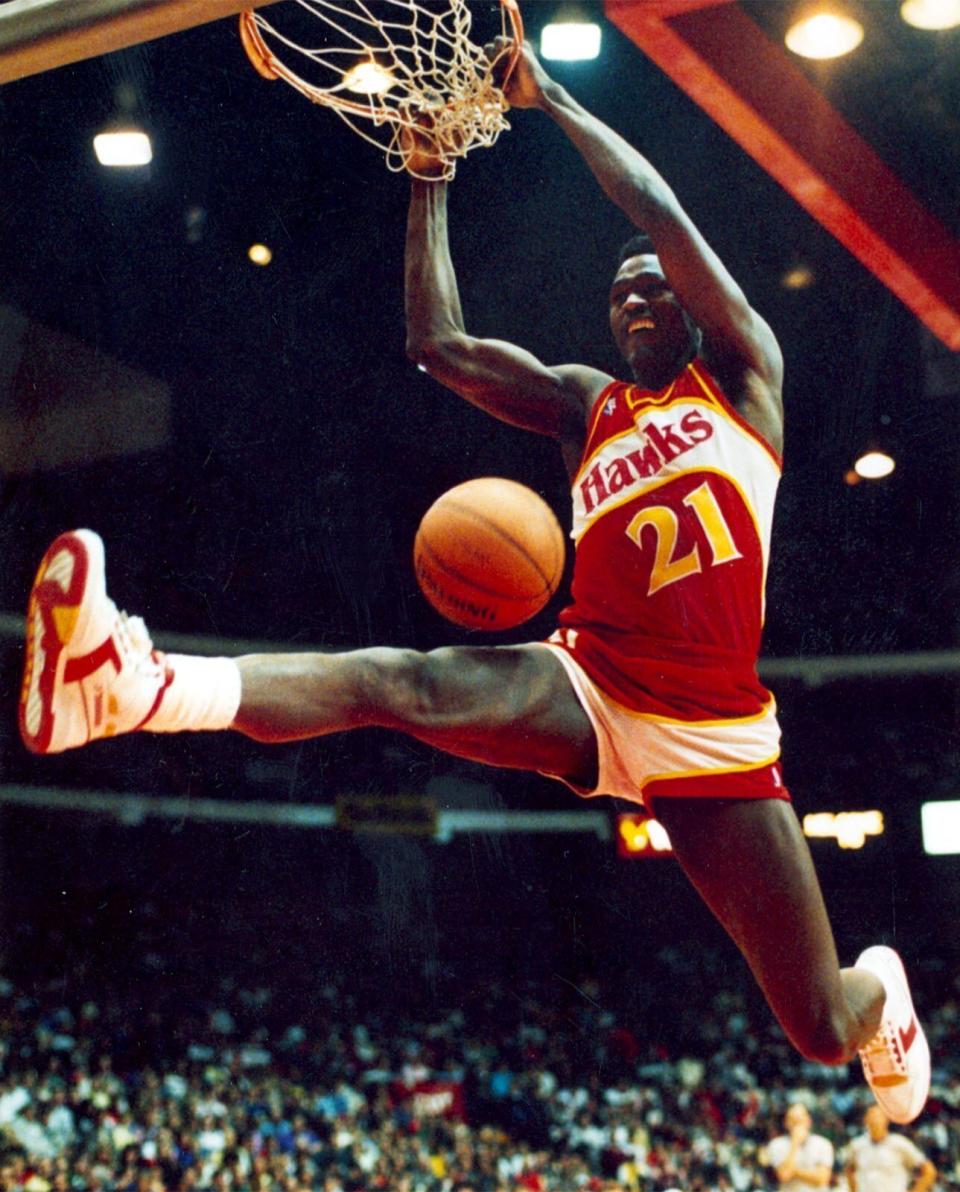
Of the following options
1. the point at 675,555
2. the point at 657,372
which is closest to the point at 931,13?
the point at 657,372

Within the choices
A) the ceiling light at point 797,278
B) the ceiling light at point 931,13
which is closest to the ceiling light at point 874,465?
the ceiling light at point 797,278

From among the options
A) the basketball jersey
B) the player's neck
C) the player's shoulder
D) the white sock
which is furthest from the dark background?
the white sock

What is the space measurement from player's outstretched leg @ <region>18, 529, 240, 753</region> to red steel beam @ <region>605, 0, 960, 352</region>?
3.79 metres

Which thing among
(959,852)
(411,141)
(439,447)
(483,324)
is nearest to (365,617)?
(439,447)

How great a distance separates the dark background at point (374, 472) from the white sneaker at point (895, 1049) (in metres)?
3.54

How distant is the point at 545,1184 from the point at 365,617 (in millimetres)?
3710

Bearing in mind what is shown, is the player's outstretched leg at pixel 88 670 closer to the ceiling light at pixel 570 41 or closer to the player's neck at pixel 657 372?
the player's neck at pixel 657 372

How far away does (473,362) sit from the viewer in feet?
11.4

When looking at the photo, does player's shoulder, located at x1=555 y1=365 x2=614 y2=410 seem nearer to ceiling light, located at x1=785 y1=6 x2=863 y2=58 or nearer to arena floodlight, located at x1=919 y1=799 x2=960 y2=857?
ceiling light, located at x1=785 y1=6 x2=863 y2=58

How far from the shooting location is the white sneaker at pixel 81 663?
2.36 meters

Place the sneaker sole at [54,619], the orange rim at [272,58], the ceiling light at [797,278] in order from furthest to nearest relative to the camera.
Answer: the ceiling light at [797,278]
the orange rim at [272,58]
the sneaker sole at [54,619]

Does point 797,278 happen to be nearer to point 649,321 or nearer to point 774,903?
point 649,321

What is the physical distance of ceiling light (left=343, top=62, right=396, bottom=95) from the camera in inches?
132

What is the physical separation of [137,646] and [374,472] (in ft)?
18.3
